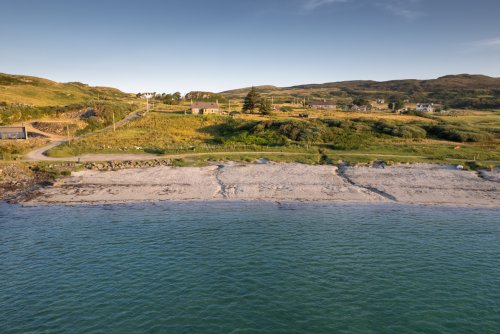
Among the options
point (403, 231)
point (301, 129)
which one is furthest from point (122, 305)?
point (301, 129)

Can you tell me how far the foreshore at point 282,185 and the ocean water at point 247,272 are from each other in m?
5.20

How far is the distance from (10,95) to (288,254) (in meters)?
122

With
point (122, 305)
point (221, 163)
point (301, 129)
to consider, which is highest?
point (301, 129)

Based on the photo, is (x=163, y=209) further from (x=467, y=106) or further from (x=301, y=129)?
(x=467, y=106)

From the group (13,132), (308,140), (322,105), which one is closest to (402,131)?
(308,140)

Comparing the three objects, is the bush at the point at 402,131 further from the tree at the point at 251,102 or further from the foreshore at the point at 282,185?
the tree at the point at 251,102

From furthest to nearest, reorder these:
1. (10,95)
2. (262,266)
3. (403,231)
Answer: (10,95) < (403,231) < (262,266)

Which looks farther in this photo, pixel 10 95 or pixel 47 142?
pixel 10 95

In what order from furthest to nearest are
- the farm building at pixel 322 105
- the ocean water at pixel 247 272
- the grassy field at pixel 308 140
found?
the farm building at pixel 322 105 → the grassy field at pixel 308 140 → the ocean water at pixel 247 272

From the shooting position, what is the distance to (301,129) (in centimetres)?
7450

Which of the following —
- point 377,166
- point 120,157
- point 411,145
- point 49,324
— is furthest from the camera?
point 411,145

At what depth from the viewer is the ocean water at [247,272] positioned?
56.9 ft

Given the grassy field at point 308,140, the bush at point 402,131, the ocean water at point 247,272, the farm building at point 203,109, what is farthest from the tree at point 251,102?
the ocean water at point 247,272

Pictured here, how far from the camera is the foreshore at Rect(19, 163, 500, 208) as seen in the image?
39312 mm
